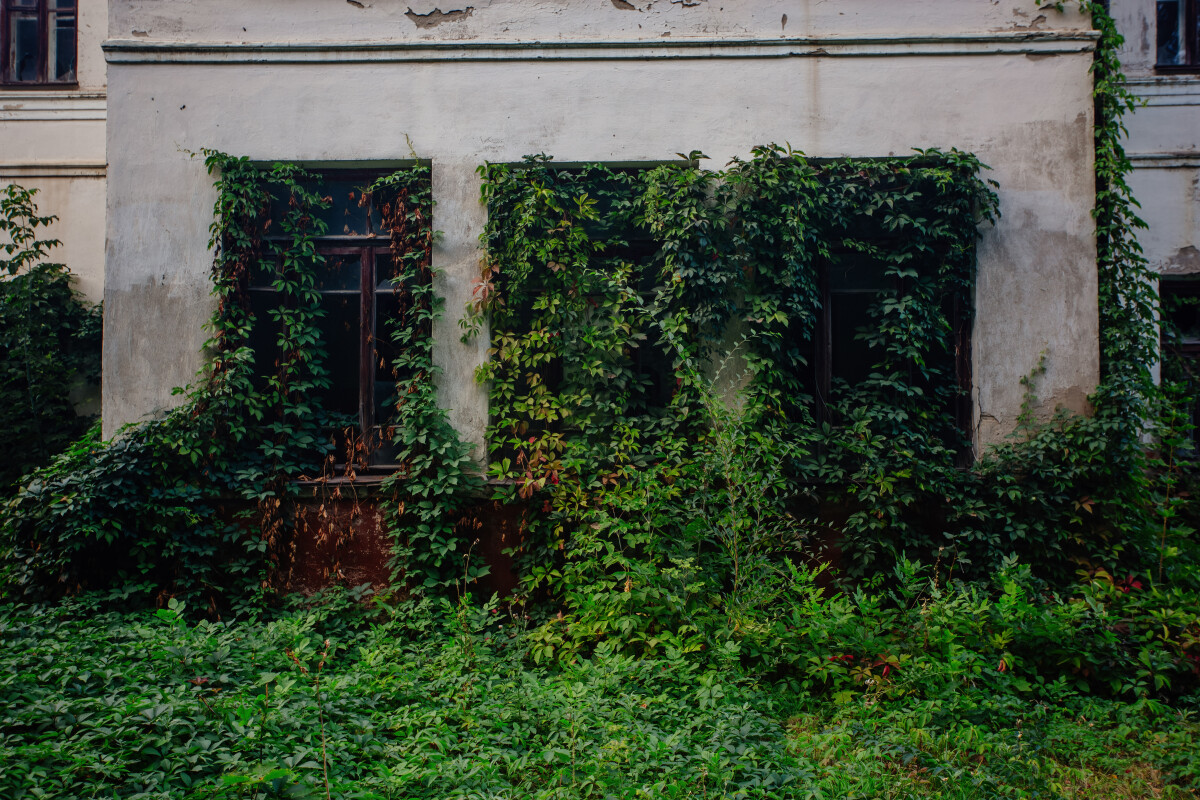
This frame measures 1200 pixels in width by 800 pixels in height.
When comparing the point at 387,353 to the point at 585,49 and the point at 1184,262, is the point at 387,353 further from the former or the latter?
the point at 1184,262

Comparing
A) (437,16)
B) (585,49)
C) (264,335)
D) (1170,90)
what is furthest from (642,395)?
(1170,90)

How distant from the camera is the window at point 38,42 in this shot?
784 cm

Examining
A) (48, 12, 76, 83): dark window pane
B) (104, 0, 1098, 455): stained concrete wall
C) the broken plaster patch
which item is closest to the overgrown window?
(104, 0, 1098, 455): stained concrete wall

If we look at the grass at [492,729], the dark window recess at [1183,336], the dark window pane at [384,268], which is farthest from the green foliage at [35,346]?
the dark window recess at [1183,336]

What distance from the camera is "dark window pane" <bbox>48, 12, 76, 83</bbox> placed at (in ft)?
25.8

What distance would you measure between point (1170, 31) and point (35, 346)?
12.6m

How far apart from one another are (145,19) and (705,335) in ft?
18.2

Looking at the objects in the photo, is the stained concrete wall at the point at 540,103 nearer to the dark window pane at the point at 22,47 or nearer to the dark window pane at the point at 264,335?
the dark window pane at the point at 264,335

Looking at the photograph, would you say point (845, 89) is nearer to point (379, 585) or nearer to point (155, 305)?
point (379, 585)

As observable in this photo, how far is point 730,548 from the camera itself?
4.58 metres

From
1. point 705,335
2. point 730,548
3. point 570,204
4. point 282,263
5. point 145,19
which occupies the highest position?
point 145,19

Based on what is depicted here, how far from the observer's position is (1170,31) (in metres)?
7.35

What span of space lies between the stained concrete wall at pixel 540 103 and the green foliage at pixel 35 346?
7.14ft

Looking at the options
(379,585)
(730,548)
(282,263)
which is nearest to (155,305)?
(282,263)
